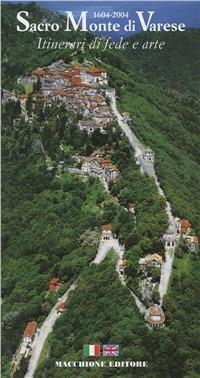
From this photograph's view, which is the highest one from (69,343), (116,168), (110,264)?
(116,168)

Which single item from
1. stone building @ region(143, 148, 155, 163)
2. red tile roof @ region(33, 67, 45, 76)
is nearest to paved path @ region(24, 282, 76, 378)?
stone building @ region(143, 148, 155, 163)

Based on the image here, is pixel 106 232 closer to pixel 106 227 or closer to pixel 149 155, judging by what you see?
pixel 106 227

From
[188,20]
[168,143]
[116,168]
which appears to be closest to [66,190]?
[116,168]

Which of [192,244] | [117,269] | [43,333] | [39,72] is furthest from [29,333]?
[39,72]

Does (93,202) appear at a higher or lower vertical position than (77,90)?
lower

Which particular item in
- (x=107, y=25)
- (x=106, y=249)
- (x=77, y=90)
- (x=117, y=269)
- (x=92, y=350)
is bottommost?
(x=92, y=350)

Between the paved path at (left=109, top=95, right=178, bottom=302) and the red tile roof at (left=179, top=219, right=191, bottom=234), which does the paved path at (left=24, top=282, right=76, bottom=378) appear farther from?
the red tile roof at (left=179, top=219, right=191, bottom=234)

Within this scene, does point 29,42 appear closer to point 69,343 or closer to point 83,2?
point 83,2

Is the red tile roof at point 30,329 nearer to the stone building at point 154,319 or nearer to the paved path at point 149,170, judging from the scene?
the stone building at point 154,319
